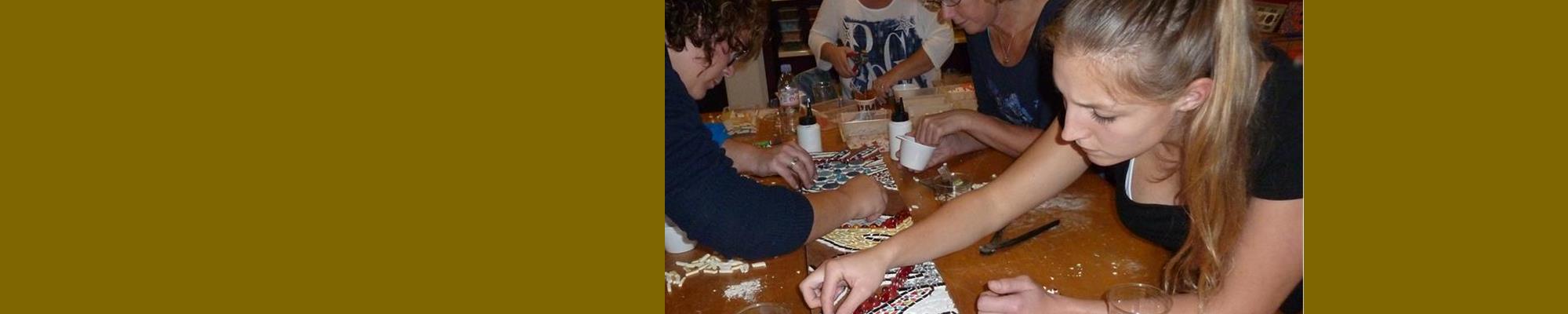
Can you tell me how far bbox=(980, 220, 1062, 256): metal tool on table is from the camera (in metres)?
1.75

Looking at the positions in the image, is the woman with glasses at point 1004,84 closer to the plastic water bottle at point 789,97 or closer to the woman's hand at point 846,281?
the plastic water bottle at point 789,97

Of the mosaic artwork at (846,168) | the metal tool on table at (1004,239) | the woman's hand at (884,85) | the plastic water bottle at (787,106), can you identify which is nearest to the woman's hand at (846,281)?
the metal tool on table at (1004,239)

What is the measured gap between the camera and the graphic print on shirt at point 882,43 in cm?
412

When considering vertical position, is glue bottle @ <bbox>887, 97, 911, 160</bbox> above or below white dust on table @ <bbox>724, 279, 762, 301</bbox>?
above

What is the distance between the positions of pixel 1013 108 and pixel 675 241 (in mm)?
1259

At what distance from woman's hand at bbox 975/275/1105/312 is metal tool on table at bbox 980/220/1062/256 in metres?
0.21

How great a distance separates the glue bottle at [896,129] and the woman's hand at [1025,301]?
103 cm

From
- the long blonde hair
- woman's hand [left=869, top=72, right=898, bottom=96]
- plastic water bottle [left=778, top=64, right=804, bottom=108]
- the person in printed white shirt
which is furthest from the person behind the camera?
the person in printed white shirt

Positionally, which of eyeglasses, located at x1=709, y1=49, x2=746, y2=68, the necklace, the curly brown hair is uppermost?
the curly brown hair

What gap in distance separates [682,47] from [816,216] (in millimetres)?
387

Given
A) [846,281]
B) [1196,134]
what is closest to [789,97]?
[846,281]

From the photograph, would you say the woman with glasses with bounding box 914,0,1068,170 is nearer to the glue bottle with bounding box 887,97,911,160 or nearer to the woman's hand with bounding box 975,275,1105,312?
the glue bottle with bounding box 887,97,911,160

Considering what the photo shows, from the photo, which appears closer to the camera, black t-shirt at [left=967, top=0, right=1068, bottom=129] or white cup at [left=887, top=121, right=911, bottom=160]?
black t-shirt at [left=967, top=0, right=1068, bottom=129]

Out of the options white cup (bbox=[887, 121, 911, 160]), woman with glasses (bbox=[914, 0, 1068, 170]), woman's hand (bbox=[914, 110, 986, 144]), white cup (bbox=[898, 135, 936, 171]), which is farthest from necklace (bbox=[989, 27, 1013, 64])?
white cup (bbox=[898, 135, 936, 171])
